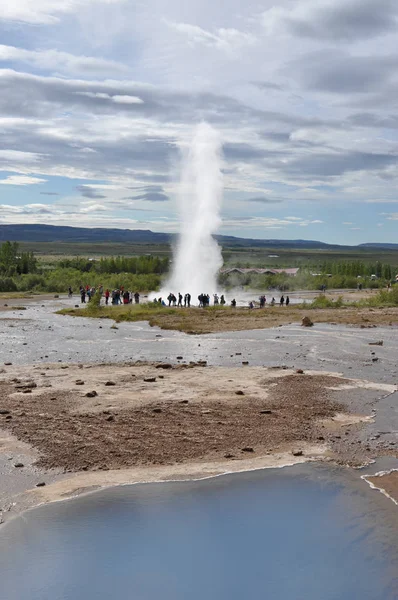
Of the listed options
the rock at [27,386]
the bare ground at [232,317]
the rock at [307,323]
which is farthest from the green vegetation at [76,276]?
the rock at [27,386]

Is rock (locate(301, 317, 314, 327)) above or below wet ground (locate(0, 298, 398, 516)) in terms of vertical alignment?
above

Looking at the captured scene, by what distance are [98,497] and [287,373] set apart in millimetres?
11132

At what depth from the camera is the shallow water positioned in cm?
798

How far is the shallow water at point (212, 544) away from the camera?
798 cm

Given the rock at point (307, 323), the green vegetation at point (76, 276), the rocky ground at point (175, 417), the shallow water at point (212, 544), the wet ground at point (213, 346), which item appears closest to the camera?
the shallow water at point (212, 544)

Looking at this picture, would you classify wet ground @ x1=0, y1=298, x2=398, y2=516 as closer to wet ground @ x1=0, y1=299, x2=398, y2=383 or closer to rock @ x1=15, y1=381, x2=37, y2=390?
wet ground @ x1=0, y1=299, x2=398, y2=383

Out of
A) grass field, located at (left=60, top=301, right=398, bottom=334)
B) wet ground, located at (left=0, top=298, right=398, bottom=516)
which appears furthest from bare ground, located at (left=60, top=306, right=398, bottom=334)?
wet ground, located at (left=0, top=298, right=398, bottom=516)

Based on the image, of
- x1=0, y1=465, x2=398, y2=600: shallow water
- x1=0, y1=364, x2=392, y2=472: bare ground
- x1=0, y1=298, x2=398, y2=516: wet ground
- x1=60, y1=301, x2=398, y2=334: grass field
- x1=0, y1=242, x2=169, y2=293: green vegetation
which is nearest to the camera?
x1=0, y1=465, x2=398, y2=600: shallow water

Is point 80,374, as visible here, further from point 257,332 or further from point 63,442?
point 257,332

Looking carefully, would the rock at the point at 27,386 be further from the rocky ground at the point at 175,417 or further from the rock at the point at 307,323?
the rock at the point at 307,323

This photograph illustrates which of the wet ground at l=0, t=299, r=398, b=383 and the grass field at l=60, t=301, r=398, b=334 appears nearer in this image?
the wet ground at l=0, t=299, r=398, b=383

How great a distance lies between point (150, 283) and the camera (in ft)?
248

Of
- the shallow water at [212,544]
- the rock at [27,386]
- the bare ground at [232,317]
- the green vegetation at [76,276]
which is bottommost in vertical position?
the shallow water at [212,544]

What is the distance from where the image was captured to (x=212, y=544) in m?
9.05
